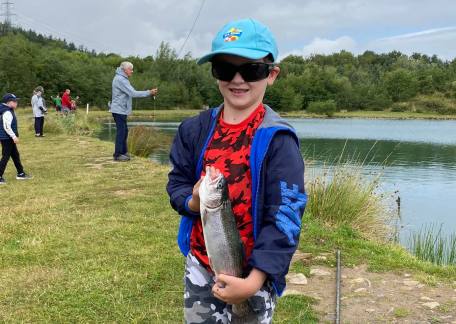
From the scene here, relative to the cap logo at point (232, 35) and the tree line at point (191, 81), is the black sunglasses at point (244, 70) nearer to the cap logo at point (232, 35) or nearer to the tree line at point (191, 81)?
the cap logo at point (232, 35)

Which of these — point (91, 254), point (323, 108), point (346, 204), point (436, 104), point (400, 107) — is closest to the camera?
point (91, 254)

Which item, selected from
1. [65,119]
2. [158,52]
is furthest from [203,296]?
[158,52]

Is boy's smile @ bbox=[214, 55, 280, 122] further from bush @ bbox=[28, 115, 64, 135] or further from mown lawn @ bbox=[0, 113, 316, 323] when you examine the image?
bush @ bbox=[28, 115, 64, 135]

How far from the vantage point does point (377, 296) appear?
4254 millimetres

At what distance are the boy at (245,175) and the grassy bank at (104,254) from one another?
163cm

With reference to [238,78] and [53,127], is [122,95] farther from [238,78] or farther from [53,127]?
[53,127]

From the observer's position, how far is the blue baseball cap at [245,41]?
6.27 ft

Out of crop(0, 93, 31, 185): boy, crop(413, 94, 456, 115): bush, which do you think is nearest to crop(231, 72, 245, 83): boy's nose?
crop(0, 93, 31, 185): boy

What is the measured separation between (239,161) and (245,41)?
0.48 meters

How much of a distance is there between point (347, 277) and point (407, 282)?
55 cm

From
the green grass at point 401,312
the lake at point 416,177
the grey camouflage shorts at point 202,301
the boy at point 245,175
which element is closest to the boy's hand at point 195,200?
the boy at point 245,175

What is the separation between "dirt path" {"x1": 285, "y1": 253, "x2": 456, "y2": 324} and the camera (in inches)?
152

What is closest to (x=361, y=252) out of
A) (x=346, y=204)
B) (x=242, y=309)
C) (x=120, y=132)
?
(x=346, y=204)

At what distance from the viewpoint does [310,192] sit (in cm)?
748
